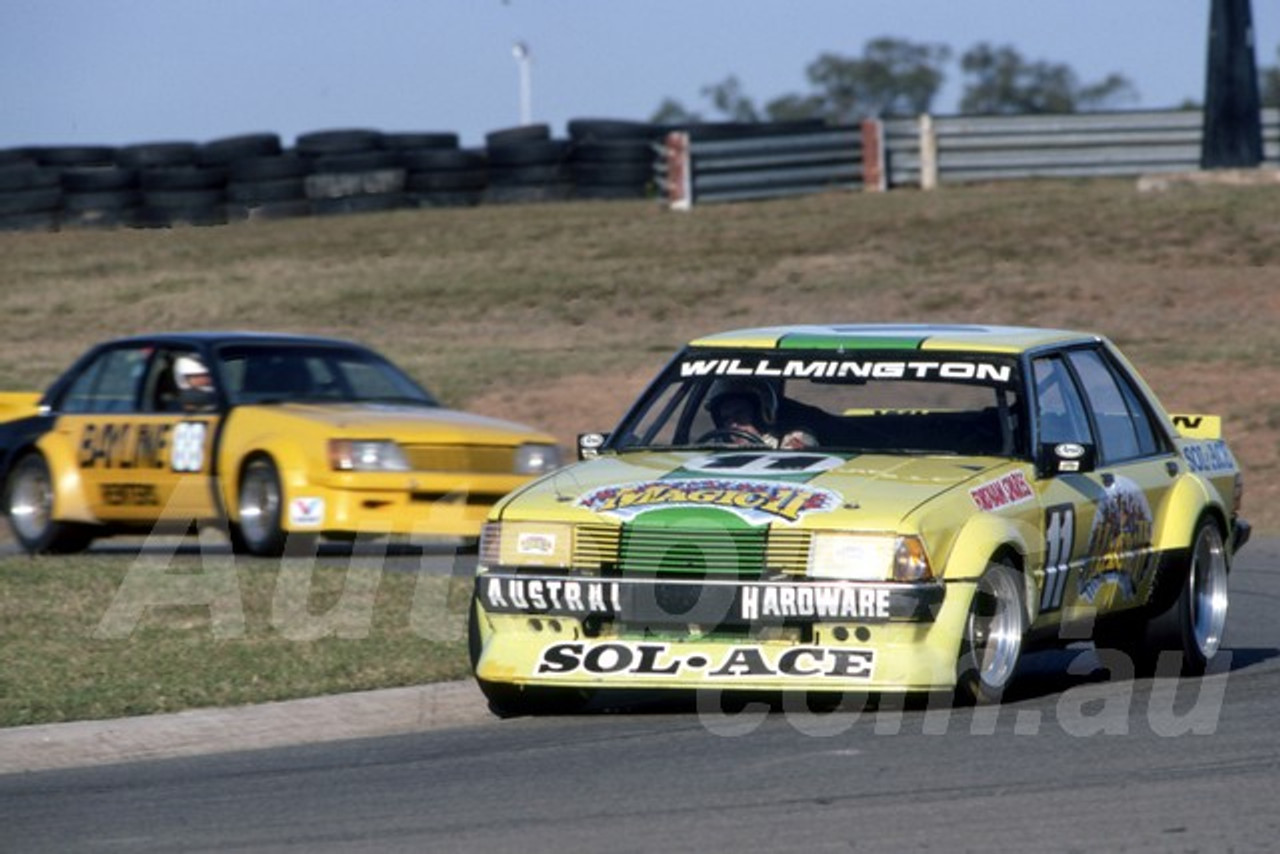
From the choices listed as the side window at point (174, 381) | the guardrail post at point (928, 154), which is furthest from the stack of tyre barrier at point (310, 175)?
the side window at point (174, 381)

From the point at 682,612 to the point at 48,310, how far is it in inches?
906

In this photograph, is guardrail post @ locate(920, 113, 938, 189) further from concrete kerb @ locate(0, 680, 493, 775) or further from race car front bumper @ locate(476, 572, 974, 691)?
race car front bumper @ locate(476, 572, 974, 691)

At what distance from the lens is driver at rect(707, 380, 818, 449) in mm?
9383

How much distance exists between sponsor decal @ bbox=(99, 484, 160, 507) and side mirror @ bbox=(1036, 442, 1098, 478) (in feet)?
23.3

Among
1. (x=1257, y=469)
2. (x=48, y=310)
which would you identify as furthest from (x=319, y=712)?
(x=48, y=310)

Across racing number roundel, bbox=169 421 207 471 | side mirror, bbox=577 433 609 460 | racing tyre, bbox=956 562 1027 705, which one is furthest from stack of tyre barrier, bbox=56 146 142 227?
racing tyre, bbox=956 562 1027 705

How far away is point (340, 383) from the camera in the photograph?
15.3m

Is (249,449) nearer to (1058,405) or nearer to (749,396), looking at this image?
(749,396)

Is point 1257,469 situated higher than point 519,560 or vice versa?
point 519,560

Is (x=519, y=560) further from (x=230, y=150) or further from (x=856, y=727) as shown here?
(x=230, y=150)

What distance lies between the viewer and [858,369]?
9586 millimetres

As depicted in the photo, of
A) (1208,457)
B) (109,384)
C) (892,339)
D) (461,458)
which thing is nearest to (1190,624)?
(1208,457)

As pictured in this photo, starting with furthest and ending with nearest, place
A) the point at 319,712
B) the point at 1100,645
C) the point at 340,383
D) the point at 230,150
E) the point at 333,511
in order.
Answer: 1. the point at 230,150
2. the point at 340,383
3. the point at 333,511
4. the point at 1100,645
5. the point at 319,712

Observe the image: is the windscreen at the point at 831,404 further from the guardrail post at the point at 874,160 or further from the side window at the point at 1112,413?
the guardrail post at the point at 874,160
